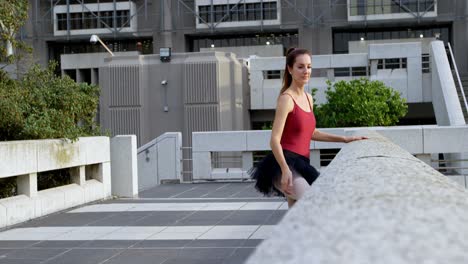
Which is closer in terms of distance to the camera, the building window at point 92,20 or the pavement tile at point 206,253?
the pavement tile at point 206,253

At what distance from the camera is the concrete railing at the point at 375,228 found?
0.94 m

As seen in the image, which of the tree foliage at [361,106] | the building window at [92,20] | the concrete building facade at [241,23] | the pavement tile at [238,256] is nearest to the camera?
the pavement tile at [238,256]

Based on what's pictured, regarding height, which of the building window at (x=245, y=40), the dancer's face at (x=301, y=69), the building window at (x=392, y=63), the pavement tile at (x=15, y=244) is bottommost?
the pavement tile at (x=15, y=244)

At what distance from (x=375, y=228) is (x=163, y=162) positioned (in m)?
17.0

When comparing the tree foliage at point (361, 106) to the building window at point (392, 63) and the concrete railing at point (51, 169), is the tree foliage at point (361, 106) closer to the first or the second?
the building window at point (392, 63)

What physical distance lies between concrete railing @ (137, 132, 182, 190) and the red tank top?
41.7ft

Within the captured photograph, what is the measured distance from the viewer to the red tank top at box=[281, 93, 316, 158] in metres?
4.97

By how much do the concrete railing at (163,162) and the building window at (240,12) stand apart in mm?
30158

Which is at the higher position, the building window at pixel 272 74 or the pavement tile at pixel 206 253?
the building window at pixel 272 74

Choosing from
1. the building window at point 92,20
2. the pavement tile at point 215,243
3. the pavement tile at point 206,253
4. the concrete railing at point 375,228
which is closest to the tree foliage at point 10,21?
the pavement tile at point 215,243

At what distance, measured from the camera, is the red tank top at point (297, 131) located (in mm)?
4969

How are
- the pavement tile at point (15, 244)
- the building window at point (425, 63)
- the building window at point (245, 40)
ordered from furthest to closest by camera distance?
the building window at point (245, 40) → the building window at point (425, 63) → the pavement tile at point (15, 244)

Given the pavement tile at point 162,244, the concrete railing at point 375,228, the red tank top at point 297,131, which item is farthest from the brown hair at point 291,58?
the concrete railing at point 375,228

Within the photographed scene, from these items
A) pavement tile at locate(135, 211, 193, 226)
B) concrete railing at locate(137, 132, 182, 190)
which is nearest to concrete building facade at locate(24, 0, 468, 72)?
concrete railing at locate(137, 132, 182, 190)
